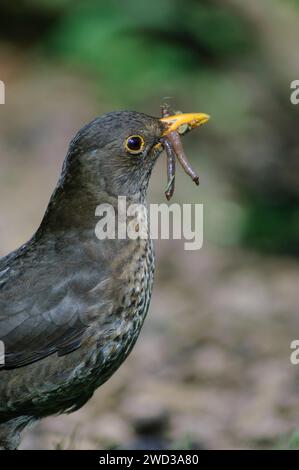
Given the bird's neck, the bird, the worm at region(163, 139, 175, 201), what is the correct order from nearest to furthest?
1. the bird
2. the bird's neck
3. the worm at region(163, 139, 175, 201)

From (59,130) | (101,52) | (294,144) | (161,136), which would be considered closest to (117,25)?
(101,52)

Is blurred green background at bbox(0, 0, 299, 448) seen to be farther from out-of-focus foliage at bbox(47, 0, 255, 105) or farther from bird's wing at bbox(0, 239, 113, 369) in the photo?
bird's wing at bbox(0, 239, 113, 369)

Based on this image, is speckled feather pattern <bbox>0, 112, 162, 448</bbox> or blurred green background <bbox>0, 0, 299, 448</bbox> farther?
blurred green background <bbox>0, 0, 299, 448</bbox>

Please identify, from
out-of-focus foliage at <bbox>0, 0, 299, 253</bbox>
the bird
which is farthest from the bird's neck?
out-of-focus foliage at <bbox>0, 0, 299, 253</bbox>

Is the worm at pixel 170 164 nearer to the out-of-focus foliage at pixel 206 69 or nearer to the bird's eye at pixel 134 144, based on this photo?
the bird's eye at pixel 134 144

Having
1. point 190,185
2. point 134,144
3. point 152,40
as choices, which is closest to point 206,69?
point 152,40

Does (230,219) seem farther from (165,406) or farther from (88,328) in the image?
(88,328)

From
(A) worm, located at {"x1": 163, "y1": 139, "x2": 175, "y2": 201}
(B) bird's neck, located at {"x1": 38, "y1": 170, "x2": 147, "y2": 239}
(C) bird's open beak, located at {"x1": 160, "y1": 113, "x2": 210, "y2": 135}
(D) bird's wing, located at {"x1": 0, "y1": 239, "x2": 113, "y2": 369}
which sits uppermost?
(C) bird's open beak, located at {"x1": 160, "y1": 113, "x2": 210, "y2": 135}

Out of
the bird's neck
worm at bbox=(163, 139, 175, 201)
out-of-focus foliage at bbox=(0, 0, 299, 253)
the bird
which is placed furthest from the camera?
out-of-focus foliage at bbox=(0, 0, 299, 253)
